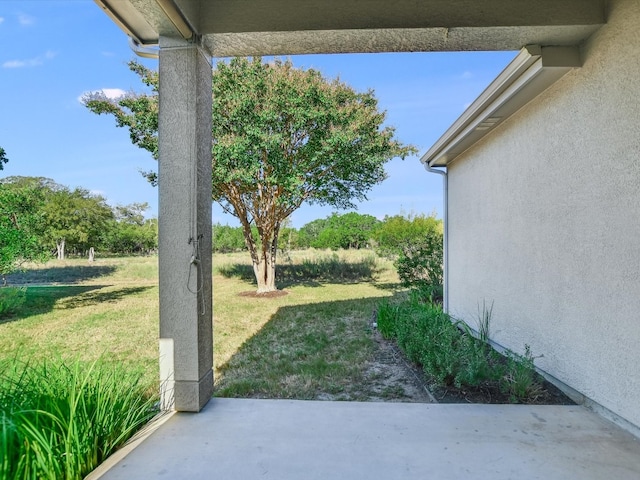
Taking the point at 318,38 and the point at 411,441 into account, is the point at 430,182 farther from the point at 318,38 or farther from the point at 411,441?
the point at 411,441

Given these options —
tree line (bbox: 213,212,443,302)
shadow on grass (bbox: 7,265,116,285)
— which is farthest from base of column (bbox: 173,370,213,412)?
shadow on grass (bbox: 7,265,116,285)

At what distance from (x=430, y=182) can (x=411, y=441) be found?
7309 millimetres

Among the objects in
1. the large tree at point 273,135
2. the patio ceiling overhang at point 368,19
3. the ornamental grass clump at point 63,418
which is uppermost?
the large tree at point 273,135

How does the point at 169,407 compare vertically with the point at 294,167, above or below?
below

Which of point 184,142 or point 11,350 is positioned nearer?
point 184,142

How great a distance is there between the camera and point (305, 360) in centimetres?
462

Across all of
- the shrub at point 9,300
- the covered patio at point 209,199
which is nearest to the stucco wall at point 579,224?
the covered patio at point 209,199

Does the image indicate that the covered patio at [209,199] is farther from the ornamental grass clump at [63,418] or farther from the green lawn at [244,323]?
the green lawn at [244,323]

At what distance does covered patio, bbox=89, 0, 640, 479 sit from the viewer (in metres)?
2.33

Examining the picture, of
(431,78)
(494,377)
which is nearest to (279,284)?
(431,78)

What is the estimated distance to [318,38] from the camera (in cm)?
281

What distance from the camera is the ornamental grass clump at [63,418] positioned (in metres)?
1.68

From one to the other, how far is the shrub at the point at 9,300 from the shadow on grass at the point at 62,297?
12 centimetres

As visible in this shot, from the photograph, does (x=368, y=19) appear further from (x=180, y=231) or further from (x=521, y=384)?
(x=521, y=384)
